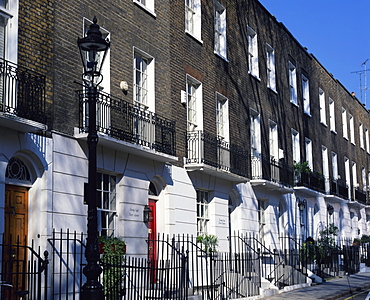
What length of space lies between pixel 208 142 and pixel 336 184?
16.4 meters

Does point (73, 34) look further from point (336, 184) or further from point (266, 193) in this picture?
point (336, 184)

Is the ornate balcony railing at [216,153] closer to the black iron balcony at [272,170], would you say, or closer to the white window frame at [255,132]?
the black iron balcony at [272,170]

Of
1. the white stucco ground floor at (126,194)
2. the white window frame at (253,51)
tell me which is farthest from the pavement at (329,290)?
the white window frame at (253,51)

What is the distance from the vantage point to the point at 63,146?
13016 millimetres

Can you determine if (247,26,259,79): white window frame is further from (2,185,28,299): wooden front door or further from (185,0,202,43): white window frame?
(2,185,28,299): wooden front door

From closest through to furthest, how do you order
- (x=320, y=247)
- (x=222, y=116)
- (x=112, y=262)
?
(x=112, y=262), (x=222, y=116), (x=320, y=247)

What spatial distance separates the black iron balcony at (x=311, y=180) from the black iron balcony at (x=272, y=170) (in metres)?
0.58

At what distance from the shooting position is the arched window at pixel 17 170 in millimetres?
12044

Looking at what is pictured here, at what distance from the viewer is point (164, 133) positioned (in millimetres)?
16688

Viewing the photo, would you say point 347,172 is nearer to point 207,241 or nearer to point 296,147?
point 296,147

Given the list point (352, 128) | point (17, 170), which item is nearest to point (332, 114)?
point (352, 128)

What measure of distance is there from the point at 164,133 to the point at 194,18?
505 centimetres

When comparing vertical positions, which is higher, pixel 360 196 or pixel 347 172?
pixel 347 172

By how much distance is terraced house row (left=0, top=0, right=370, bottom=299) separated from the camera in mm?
12195
